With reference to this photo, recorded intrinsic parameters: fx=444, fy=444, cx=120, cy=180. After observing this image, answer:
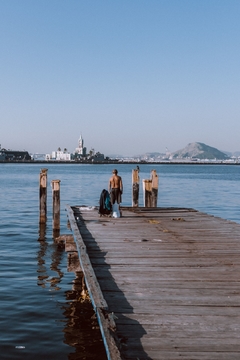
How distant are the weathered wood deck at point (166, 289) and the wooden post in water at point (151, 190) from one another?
818 centimetres

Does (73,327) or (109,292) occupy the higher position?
(109,292)

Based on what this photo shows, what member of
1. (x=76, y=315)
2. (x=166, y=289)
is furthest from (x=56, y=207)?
(x=166, y=289)

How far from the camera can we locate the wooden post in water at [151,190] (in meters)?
22.0

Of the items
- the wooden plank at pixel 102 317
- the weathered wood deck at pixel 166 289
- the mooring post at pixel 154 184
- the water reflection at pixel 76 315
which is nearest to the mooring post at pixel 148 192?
the mooring post at pixel 154 184

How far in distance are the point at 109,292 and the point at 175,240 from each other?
4.97 metres

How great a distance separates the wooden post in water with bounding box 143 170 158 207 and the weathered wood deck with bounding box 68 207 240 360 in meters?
8.18

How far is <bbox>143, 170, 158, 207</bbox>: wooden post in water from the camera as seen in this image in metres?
22.0

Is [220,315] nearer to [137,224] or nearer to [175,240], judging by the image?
[175,240]

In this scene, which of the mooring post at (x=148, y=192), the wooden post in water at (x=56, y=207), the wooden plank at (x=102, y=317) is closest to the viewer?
the wooden plank at (x=102, y=317)

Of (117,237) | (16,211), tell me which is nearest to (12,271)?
(117,237)

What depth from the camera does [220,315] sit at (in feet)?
20.1

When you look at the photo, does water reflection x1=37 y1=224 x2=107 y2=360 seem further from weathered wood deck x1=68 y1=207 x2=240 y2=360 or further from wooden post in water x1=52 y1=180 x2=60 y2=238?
wooden post in water x1=52 y1=180 x2=60 y2=238

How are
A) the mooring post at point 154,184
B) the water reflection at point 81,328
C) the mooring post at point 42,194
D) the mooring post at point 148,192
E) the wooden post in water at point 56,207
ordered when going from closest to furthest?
the water reflection at point 81,328 < the wooden post in water at point 56,207 < the mooring post at point 42,194 < the mooring post at point 154,184 < the mooring post at point 148,192

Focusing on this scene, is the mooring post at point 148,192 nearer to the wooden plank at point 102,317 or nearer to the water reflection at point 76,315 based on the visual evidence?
the water reflection at point 76,315
